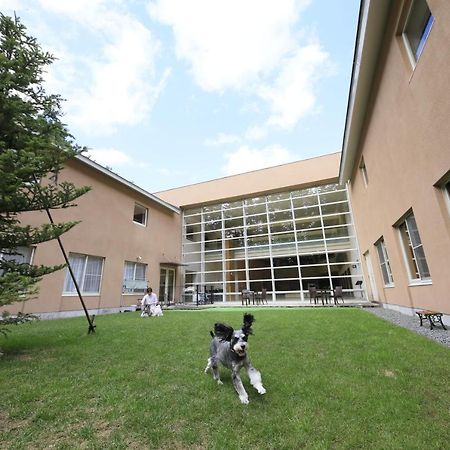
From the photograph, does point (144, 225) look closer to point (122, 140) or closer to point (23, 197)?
point (122, 140)

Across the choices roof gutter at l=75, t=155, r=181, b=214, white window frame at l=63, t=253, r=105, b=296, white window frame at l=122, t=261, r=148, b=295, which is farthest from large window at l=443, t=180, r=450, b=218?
white window frame at l=122, t=261, r=148, b=295

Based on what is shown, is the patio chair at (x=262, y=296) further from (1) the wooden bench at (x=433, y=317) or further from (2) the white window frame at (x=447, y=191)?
(2) the white window frame at (x=447, y=191)

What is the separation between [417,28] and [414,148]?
8.24ft

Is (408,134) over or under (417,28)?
under

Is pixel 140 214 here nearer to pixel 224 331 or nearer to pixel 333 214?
pixel 333 214

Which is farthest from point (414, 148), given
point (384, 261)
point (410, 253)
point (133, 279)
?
point (133, 279)

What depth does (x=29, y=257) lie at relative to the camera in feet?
31.2

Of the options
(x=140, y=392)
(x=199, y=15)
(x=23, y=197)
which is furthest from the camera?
(x=199, y=15)

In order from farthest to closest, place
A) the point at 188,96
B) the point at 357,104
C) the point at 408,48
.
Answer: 1. the point at 188,96
2. the point at 357,104
3. the point at 408,48

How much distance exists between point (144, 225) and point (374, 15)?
1466 cm

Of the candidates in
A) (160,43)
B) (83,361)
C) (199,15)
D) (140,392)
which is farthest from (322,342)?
(160,43)

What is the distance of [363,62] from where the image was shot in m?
7.34

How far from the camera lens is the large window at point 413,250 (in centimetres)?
647

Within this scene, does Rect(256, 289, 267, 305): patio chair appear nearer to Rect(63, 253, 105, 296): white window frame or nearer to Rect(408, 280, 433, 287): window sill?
Rect(408, 280, 433, 287): window sill
